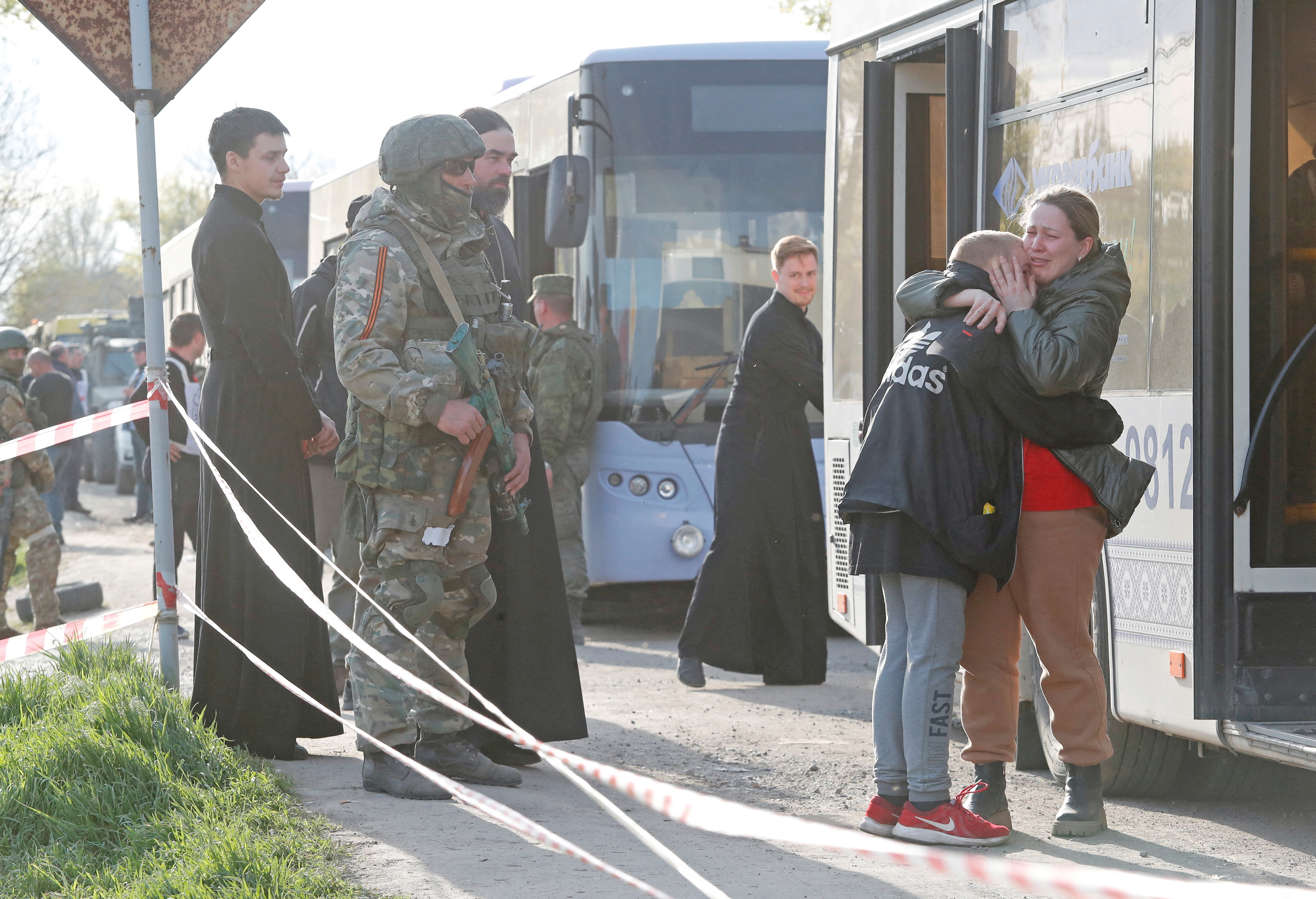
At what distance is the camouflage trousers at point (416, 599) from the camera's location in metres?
4.62

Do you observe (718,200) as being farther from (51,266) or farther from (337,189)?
(51,266)

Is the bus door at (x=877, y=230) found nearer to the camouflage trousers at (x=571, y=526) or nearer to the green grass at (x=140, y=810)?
the camouflage trousers at (x=571, y=526)

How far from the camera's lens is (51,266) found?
7606 cm

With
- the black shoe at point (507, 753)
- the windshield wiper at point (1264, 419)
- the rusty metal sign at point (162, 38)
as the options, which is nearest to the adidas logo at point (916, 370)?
the windshield wiper at point (1264, 419)

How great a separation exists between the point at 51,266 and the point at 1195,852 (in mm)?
78501

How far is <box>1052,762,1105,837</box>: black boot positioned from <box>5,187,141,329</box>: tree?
171ft

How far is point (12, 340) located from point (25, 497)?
3.12ft

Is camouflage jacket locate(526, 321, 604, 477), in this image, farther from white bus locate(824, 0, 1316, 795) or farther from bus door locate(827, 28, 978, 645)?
white bus locate(824, 0, 1316, 795)

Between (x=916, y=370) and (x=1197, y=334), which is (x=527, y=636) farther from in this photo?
(x=1197, y=334)

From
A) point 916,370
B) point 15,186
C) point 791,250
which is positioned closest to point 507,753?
point 916,370

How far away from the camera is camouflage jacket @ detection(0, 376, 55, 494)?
9062 millimetres

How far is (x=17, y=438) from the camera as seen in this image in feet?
29.2

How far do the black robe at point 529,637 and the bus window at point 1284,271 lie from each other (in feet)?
7.03

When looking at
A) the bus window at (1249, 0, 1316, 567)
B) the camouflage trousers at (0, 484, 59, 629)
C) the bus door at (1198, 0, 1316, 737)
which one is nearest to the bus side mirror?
the camouflage trousers at (0, 484, 59, 629)
